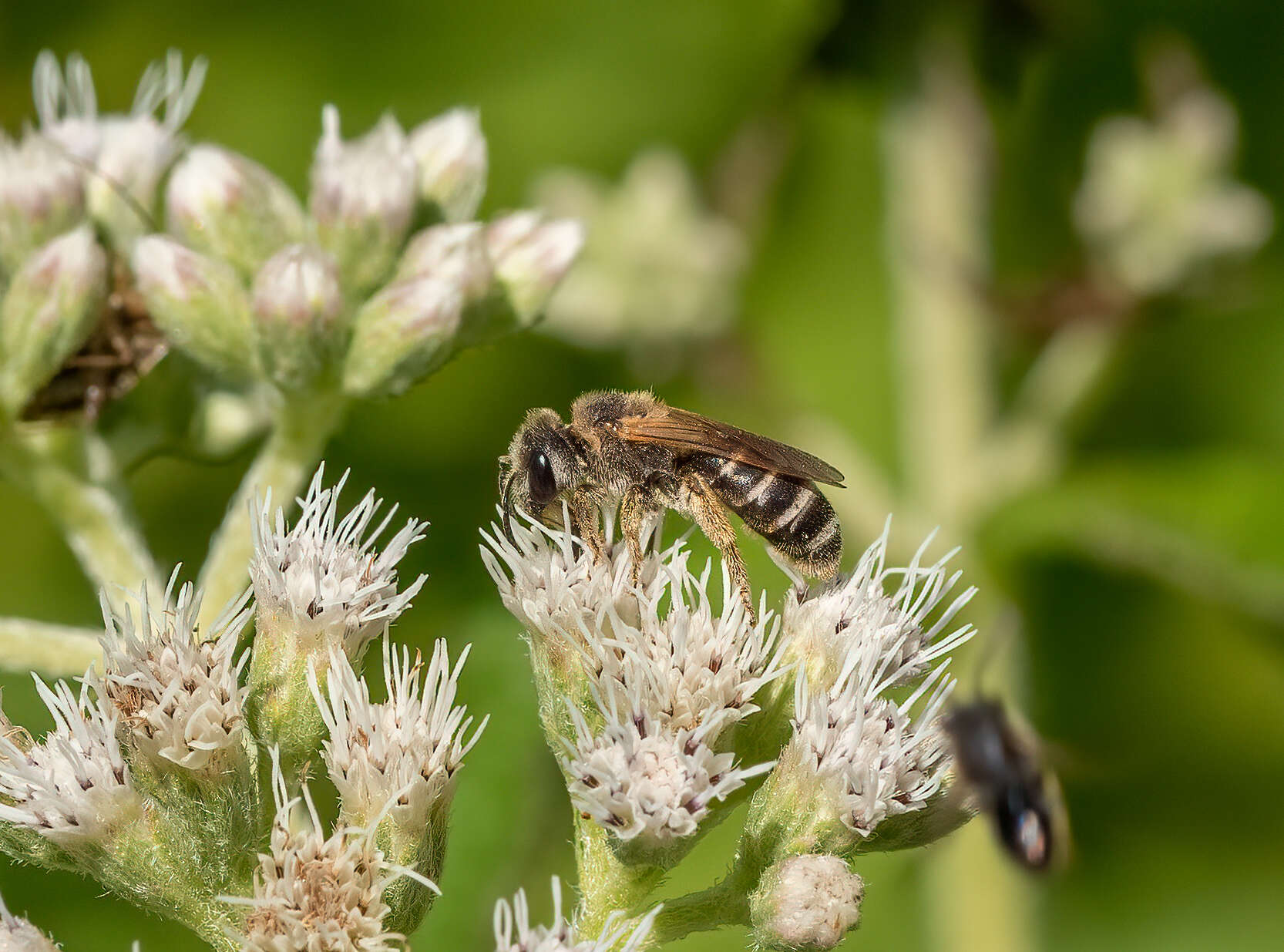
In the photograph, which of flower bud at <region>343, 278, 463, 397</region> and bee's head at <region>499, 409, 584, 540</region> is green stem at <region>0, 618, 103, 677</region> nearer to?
flower bud at <region>343, 278, 463, 397</region>

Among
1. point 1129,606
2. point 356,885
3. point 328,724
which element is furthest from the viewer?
point 1129,606

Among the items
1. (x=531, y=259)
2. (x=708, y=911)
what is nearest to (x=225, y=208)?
(x=531, y=259)

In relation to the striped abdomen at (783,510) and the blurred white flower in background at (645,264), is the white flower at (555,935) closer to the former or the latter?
the striped abdomen at (783,510)

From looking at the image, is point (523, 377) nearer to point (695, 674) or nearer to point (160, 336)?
point (160, 336)

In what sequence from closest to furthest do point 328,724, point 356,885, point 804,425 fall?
point 356,885, point 328,724, point 804,425

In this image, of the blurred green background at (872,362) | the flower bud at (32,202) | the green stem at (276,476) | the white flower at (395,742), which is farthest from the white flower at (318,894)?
the blurred green background at (872,362)

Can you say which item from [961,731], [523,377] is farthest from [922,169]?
[961,731]

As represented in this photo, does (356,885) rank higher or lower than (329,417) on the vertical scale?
lower

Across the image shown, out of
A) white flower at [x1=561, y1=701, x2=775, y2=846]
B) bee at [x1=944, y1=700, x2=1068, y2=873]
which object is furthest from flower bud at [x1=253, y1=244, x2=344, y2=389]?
bee at [x1=944, y1=700, x2=1068, y2=873]
